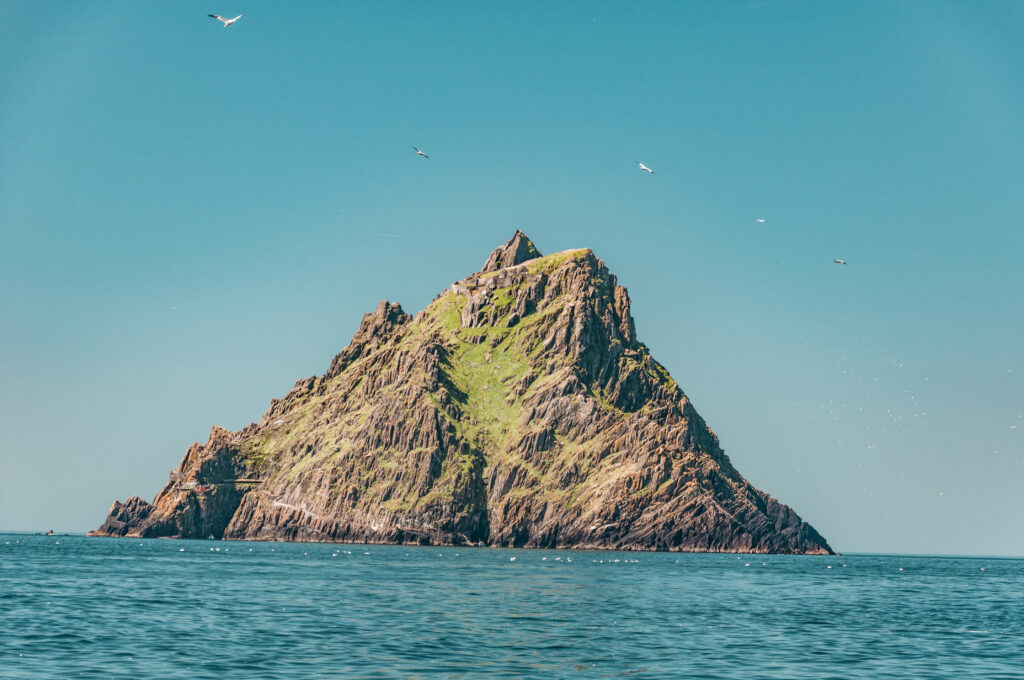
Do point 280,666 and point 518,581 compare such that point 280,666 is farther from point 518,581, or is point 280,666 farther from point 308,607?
point 518,581

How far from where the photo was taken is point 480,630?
56938 millimetres

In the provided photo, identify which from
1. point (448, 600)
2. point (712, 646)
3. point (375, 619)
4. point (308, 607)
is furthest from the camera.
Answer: point (448, 600)

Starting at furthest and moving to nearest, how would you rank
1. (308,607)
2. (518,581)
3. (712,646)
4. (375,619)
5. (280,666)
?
(518,581) < (308,607) < (375,619) < (712,646) < (280,666)

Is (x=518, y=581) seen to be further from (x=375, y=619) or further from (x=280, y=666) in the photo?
(x=280, y=666)

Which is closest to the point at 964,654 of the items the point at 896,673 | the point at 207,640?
the point at 896,673

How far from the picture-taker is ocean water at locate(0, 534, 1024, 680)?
44.2m

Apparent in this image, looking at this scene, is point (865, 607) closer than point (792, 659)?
No

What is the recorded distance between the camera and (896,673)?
149ft

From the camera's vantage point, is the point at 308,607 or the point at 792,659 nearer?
the point at 792,659

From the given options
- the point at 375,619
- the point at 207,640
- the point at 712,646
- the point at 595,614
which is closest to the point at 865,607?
the point at 595,614

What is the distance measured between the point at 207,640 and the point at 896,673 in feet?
112

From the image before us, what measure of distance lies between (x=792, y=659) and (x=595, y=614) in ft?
72.5

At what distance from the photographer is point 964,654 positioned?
174ft

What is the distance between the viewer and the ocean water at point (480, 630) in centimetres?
4422
